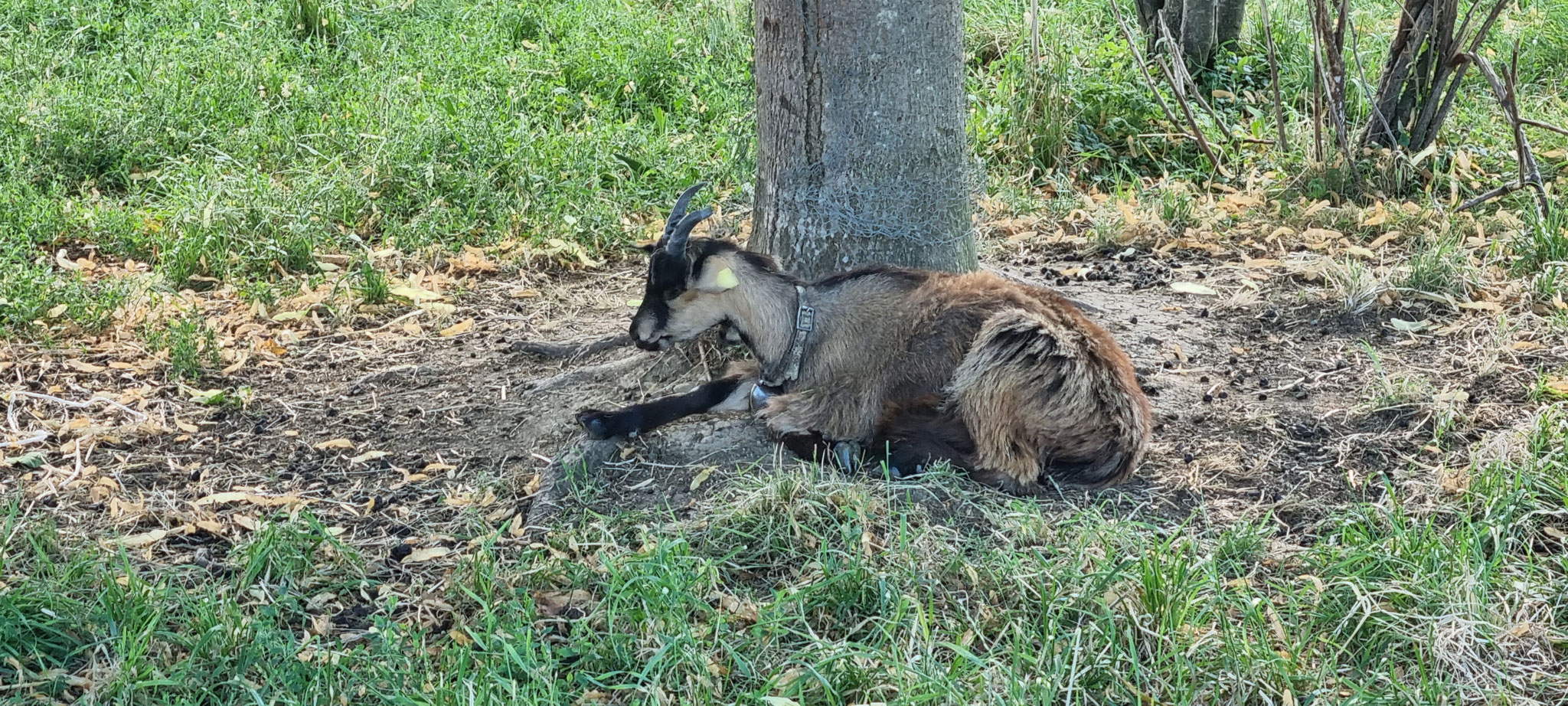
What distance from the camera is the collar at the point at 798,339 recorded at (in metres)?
4.65

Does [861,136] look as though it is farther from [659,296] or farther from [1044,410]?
[1044,410]

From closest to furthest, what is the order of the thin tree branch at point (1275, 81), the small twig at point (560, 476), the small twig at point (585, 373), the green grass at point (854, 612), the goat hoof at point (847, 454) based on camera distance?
1. the green grass at point (854, 612)
2. the small twig at point (560, 476)
3. the goat hoof at point (847, 454)
4. the small twig at point (585, 373)
5. the thin tree branch at point (1275, 81)

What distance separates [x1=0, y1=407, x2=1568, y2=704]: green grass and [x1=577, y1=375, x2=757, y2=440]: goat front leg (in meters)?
0.66

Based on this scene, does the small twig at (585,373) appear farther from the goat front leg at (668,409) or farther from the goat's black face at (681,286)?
the goat's black face at (681,286)

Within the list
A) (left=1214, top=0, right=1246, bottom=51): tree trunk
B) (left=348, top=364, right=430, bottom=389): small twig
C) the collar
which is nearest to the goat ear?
the collar

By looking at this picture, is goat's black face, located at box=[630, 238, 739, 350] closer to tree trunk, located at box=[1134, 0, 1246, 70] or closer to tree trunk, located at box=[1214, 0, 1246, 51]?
tree trunk, located at box=[1134, 0, 1246, 70]

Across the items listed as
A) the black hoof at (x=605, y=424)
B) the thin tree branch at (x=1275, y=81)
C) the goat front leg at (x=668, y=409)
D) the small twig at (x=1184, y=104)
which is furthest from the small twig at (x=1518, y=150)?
the black hoof at (x=605, y=424)

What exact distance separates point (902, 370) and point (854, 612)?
4.09 ft

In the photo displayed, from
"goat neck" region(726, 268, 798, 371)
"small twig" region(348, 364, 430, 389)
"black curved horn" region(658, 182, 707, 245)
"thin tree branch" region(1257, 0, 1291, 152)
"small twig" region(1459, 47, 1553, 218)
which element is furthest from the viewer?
"thin tree branch" region(1257, 0, 1291, 152)

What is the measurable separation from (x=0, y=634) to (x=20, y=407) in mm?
2094

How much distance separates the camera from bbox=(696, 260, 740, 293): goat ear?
4617 millimetres

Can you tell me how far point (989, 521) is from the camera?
13.3ft

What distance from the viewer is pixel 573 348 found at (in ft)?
18.5

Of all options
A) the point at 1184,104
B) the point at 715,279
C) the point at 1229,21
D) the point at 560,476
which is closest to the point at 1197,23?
the point at 1229,21
